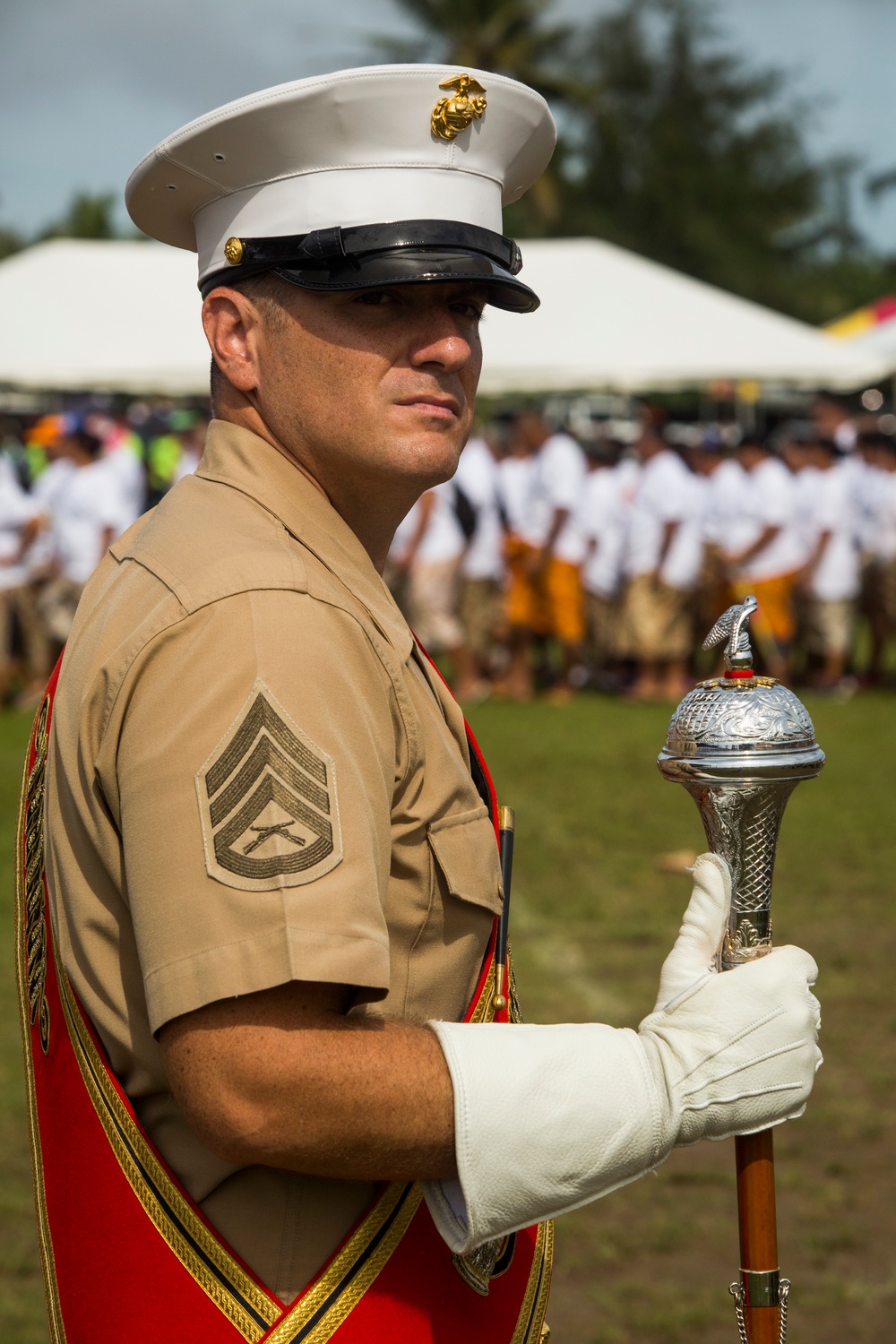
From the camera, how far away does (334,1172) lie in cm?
151

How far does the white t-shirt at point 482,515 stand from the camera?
1334cm

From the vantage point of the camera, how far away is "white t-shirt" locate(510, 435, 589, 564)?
13.3 metres

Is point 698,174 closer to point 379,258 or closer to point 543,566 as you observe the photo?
point 543,566

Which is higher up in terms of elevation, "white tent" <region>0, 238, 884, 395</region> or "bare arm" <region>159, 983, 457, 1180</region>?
"white tent" <region>0, 238, 884, 395</region>

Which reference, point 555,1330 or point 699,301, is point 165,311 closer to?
point 699,301

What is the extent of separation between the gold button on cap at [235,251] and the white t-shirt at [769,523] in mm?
11841

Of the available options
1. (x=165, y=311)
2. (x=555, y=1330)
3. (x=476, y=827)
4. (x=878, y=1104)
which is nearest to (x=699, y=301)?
(x=165, y=311)

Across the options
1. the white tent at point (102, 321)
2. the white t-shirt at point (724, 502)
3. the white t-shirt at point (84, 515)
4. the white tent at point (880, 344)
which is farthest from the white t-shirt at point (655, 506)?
the white tent at point (880, 344)

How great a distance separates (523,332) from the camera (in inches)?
700

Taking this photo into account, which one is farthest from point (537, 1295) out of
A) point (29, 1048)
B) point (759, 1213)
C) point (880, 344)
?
point (880, 344)

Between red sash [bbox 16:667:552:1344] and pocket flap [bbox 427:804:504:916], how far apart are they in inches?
5.2

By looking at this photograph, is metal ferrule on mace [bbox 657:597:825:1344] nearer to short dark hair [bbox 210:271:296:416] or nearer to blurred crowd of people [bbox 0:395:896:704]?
short dark hair [bbox 210:271:296:416]

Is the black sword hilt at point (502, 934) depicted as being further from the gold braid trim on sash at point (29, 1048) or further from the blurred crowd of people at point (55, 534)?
the blurred crowd of people at point (55, 534)

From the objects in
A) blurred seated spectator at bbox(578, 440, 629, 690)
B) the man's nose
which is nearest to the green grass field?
the man's nose
